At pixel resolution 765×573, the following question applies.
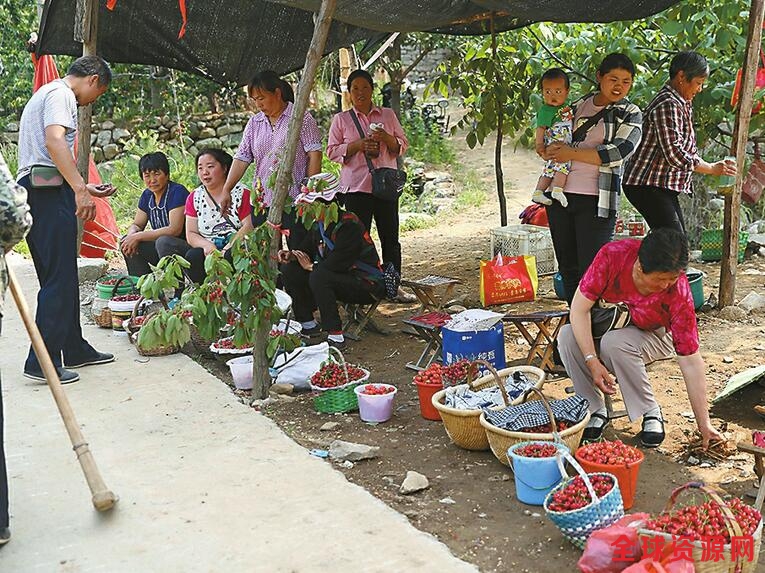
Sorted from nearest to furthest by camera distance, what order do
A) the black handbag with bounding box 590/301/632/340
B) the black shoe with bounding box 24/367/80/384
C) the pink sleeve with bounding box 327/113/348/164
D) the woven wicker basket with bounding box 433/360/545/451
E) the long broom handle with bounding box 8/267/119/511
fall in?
the long broom handle with bounding box 8/267/119/511 → the woven wicker basket with bounding box 433/360/545/451 → the black handbag with bounding box 590/301/632/340 → the black shoe with bounding box 24/367/80/384 → the pink sleeve with bounding box 327/113/348/164

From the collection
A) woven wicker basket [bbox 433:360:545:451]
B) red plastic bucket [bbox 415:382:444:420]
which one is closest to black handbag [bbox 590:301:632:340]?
woven wicker basket [bbox 433:360:545:451]

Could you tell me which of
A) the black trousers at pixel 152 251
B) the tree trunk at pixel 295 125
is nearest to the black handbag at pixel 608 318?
the tree trunk at pixel 295 125

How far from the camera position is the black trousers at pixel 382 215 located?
6.26 m

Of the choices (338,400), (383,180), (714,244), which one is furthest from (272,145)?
(714,244)

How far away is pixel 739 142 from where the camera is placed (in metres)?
5.68

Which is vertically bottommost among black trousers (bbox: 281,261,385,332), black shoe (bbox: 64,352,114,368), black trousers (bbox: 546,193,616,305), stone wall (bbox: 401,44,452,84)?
black shoe (bbox: 64,352,114,368)

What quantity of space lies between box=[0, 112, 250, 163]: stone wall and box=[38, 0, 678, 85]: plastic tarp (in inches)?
232

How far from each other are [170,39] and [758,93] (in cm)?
447

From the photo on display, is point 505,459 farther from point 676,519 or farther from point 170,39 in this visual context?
point 170,39

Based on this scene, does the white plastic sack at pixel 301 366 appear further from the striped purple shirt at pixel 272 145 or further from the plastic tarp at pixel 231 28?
the plastic tarp at pixel 231 28

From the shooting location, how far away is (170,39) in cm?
686

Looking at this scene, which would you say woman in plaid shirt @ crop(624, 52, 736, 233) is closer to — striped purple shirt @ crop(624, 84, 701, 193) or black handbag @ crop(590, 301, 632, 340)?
striped purple shirt @ crop(624, 84, 701, 193)

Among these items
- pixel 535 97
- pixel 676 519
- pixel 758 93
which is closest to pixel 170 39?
pixel 535 97

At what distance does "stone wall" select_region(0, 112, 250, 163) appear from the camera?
1295cm
